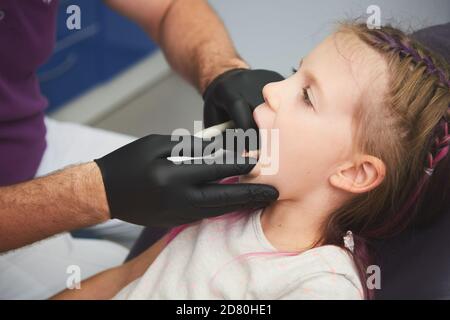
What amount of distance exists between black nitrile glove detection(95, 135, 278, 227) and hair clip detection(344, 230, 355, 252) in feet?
0.34

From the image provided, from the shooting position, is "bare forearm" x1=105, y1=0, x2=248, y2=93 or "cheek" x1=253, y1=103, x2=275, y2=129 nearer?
"cheek" x1=253, y1=103, x2=275, y2=129

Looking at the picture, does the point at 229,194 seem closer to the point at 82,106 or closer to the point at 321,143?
the point at 321,143

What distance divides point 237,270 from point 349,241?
146 mm

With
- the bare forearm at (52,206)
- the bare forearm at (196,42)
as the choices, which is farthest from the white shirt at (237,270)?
the bare forearm at (196,42)

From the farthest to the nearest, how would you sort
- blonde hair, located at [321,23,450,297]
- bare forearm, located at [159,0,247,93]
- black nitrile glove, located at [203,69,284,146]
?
1. bare forearm, located at [159,0,247,93]
2. black nitrile glove, located at [203,69,284,146]
3. blonde hair, located at [321,23,450,297]

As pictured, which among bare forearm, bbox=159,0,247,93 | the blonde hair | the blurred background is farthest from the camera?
the blurred background

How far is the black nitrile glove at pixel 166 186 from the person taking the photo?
0.67 metres

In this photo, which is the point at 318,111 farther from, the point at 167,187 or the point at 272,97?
the point at 167,187

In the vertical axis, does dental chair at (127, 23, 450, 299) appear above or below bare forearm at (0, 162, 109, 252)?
below

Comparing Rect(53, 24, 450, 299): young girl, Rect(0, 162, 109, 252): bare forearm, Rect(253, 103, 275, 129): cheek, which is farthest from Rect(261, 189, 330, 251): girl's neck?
Rect(0, 162, 109, 252): bare forearm

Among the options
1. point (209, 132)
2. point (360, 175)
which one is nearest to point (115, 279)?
point (209, 132)

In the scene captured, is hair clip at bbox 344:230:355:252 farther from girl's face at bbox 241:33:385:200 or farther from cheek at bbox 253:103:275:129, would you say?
cheek at bbox 253:103:275:129

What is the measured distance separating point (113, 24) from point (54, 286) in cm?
95

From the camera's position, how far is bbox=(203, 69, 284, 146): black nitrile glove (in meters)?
0.77
